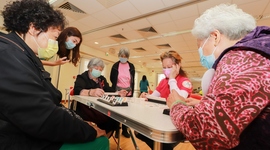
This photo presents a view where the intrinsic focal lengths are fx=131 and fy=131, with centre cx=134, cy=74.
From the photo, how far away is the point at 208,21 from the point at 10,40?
926 millimetres

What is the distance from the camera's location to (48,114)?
504mm

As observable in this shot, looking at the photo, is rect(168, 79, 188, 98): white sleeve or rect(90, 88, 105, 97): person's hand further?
rect(90, 88, 105, 97): person's hand

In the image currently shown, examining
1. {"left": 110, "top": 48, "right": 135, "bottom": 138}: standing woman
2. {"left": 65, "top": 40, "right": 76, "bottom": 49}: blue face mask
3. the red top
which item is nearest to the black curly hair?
{"left": 65, "top": 40, "right": 76, "bottom": 49}: blue face mask

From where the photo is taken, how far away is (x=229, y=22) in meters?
0.59

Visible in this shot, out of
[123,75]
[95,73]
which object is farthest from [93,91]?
[123,75]

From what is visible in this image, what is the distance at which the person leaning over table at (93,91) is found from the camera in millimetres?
1435

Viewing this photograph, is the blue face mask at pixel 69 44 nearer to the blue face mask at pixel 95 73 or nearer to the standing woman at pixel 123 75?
the blue face mask at pixel 95 73

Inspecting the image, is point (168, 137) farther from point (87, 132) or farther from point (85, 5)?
point (85, 5)

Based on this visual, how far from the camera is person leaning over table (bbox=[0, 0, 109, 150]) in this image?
468mm

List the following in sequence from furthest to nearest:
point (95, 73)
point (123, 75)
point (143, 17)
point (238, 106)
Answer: point (143, 17)
point (123, 75)
point (95, 73)
point (238, 106)

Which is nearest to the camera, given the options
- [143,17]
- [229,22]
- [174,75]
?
[229,22]

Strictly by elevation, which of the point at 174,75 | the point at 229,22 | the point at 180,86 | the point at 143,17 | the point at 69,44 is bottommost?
the point at 180,86

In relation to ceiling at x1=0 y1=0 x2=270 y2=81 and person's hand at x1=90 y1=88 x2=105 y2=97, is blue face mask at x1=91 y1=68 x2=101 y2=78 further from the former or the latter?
ceiling at x1=0 y1=0 x2=270 y2=81

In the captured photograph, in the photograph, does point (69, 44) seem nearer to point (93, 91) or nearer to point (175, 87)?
point (93, 91)
